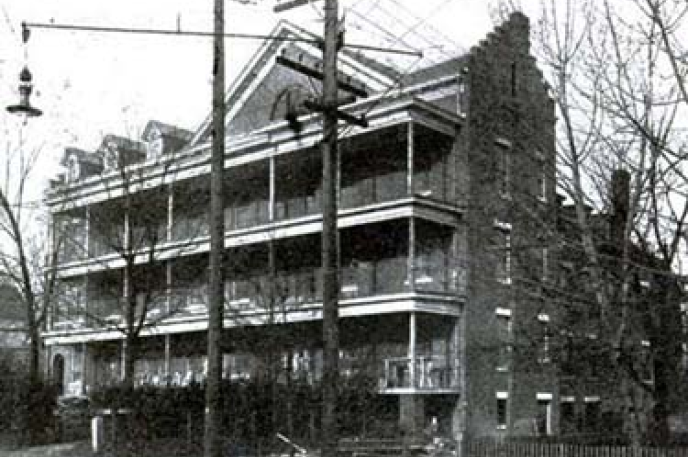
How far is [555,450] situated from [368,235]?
15.4m

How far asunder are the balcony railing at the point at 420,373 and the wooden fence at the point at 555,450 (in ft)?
26.4

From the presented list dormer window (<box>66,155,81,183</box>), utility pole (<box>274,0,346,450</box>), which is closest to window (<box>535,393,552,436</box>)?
utility pole (<box>274,0,346,450</box>)

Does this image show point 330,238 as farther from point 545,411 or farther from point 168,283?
point 545,411

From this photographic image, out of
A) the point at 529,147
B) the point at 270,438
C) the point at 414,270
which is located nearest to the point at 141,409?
the point at 270,438

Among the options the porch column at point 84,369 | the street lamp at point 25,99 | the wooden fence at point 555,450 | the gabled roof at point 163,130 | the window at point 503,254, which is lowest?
the wooden fence at point 555,450

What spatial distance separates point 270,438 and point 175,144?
16735mm

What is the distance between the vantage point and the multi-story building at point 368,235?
31.6 metres

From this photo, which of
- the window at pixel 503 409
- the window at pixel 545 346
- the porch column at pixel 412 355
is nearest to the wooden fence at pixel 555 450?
the window at pixel 545 346

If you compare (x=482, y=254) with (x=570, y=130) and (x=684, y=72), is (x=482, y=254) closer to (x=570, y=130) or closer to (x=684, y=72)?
(x=570, y=130)

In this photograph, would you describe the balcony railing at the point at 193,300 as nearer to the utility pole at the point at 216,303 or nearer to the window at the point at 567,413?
the window at the point at 567,413

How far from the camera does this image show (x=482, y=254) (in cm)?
2833

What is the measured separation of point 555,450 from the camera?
22.0 m

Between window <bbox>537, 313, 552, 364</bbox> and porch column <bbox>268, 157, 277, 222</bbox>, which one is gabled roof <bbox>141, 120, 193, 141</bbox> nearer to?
porch column <bbox>268, 157, 277, 222</bbox>

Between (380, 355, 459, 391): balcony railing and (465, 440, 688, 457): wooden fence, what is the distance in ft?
26.4
